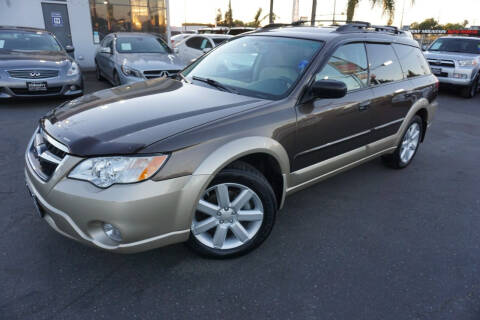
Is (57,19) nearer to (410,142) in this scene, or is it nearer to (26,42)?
(26,42)

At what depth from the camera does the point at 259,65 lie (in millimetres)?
3248

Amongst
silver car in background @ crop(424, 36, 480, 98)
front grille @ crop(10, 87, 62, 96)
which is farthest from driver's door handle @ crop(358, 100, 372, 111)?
silver car in background @ crop(424, 36, 480, 98)

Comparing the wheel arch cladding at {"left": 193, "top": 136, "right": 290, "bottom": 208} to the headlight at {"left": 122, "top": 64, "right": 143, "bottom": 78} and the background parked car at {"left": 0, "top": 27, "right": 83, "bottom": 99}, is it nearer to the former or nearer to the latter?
the headlight at {"left": 122, "top": 64, "right": 143, "bottom": 78}

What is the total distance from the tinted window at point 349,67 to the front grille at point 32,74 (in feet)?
19.1

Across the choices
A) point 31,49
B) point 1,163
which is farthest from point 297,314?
point 31,49

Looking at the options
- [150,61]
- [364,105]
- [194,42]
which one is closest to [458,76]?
[194,42]

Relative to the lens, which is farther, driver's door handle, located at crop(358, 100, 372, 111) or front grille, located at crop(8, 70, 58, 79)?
front grille, located at crop(8, 70, 58, 79)

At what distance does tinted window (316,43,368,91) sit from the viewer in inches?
122

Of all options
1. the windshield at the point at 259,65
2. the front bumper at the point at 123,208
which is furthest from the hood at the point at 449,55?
the front bumper at the point at 123,208

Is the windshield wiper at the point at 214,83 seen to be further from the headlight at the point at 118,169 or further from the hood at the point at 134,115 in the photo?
the headlight at the point at 118,169

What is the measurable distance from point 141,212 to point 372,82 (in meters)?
2.65

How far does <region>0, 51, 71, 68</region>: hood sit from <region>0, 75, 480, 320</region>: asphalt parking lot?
376cm

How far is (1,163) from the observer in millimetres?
4164

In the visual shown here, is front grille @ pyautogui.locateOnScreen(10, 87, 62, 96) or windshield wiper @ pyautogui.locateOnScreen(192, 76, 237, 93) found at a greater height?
windshield wiper @ pyautogui.locateOnScreen(192, 76, 237, 93)
